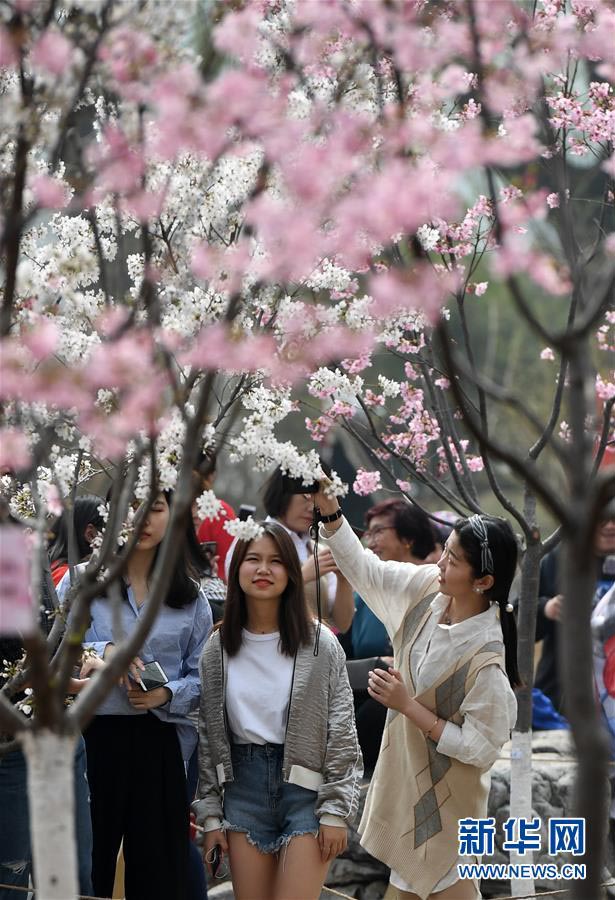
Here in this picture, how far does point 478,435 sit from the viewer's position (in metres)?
2.02

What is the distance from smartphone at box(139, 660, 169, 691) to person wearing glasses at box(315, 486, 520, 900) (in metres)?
0.67

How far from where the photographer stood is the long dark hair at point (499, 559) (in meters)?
3.61

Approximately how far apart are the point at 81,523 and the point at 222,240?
4.17 feet

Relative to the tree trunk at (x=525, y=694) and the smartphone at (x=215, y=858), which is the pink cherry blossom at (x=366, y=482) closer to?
the tree trunk at (x=525, y=694)

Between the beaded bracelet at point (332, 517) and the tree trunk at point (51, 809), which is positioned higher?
the beaded bracelet at point (332, 517)

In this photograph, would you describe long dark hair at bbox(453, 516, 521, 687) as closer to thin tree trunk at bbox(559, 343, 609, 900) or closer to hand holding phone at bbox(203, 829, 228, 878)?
hand holding phone at bbox(203, 829, 228, 878)

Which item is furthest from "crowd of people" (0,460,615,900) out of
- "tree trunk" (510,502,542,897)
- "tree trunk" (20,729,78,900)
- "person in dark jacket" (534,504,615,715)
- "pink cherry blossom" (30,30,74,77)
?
"person in dark jacket" (534,504,615,715)

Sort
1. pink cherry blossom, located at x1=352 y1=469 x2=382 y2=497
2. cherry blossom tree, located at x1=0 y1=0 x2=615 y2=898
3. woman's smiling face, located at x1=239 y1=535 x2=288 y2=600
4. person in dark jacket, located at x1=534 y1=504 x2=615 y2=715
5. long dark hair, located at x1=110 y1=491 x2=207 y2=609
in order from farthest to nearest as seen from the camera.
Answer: person in dark jacket, located at x1=534 y1=504 x2=615 y2=715
pink cherry blossom, located at x1=352 y1=469 x2=382 y2=497
long dark hair, located at x1=110 y1=491 x2=207 y2=609
woman's smiling face, located at x1=239 y1=535 x2=288 y2=600
cherry blossom tree, located at x1=0 y1=0 x2=615 y2=898

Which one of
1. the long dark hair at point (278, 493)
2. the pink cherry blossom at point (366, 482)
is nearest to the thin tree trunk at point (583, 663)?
the long dark hair at point (278, 493)

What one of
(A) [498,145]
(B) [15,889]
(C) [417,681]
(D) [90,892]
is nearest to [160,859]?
(D) [90,892]

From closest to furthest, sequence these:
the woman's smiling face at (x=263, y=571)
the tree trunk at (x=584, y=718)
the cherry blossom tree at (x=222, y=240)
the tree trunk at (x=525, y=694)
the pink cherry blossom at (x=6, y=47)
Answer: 1. the tree trunk at (x=584, y=718)
2. the cherry blossom tree at (x=222, y=240)
3. the pink cherry blossom at (x=6, y=47)
4. the woman's smiling face at (x=263, y=571)
5. the tree trunk at (x=525, y=694)

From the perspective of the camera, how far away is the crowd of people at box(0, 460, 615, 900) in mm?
3555

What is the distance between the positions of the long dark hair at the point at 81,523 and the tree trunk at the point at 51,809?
1.84 meters

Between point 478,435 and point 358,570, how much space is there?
6.05 feet
